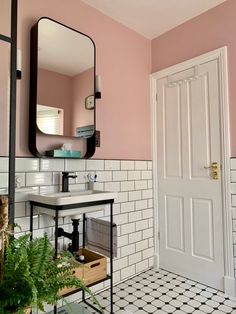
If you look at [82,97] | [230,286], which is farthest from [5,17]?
[230,286]

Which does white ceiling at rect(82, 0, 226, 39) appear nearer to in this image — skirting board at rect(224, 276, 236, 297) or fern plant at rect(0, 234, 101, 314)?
fern plant at rect(0, 234, 101, 314)

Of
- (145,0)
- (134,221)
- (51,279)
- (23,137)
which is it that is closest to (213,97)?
(145,0)

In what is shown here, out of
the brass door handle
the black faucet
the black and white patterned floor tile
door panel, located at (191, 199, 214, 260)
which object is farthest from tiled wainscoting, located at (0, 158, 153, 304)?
the brass door handle

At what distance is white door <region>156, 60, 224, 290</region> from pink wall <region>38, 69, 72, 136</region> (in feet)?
3.62

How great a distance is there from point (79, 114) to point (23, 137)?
0.52m

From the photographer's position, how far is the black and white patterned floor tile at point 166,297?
1.83 m

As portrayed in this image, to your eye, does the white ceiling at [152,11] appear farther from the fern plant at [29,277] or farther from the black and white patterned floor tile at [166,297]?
the black and white patterned floor tile at [166,297]

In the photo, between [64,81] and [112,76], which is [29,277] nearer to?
[64,81]

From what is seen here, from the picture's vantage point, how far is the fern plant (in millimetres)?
906

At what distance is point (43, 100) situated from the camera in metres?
1.82

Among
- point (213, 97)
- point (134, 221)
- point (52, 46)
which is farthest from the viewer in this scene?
point (134, 221)

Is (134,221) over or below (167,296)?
over

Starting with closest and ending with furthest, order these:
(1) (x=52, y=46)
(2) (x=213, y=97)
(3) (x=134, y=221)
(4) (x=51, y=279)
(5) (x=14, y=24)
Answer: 1. (4) (x=51, y=279)
2. (5) (x=14, y=24)
3. (1) (x=52, y=46)
4. (2) (x=213, y=97)
5. (3) (x=134, y=221)

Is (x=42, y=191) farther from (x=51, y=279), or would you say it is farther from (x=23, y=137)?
(x=51, y=279)
